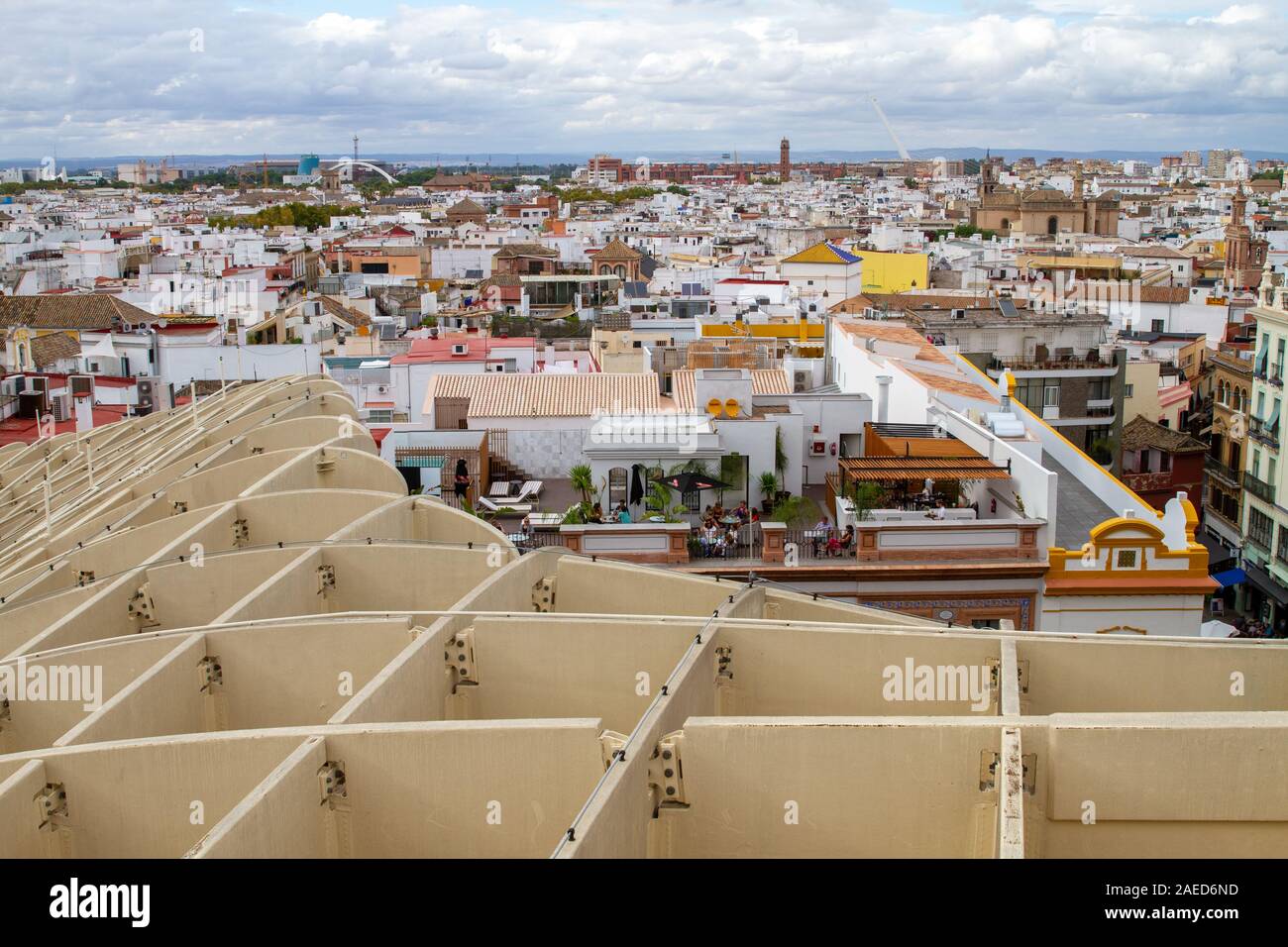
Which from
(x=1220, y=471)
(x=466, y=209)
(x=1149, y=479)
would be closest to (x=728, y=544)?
(x=1149, y=479)

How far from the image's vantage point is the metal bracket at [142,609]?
45.4 feet

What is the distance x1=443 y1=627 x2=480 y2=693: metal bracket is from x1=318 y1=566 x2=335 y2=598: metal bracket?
10.2ft

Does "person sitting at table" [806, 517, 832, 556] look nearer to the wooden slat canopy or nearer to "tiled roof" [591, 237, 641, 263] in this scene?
the wooden slat canopy

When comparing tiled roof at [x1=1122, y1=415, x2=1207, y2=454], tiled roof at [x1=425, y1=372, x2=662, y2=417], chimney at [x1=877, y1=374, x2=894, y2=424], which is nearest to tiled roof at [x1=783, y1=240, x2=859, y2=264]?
tiled roof at [x1=1122, y1=415, x2=1207, y2=454]

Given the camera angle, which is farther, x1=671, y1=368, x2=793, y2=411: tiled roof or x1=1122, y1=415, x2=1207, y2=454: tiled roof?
x1=1122, y1=415, x2=1207, y2=454: tiled roof

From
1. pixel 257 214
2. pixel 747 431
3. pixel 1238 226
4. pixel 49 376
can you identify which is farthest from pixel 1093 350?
pixel 257 214

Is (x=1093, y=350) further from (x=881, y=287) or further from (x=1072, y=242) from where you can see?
(x=1072, y=242)

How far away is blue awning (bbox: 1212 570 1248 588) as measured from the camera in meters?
34.9

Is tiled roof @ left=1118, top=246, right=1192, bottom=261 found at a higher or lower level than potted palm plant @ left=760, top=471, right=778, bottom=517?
higher

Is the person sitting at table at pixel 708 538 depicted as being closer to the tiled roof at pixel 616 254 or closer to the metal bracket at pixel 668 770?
the metal bracket at pixel 668 770

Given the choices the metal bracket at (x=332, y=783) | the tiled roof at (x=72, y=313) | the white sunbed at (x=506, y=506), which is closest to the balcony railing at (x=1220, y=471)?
the white sunbed at (x=506, y=506)

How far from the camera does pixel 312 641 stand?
38.9 ft

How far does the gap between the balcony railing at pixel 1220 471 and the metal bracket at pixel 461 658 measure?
3429cm

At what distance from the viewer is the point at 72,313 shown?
54.1 meters
